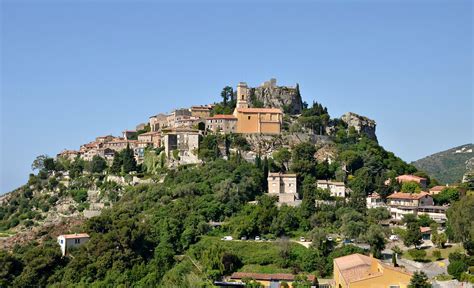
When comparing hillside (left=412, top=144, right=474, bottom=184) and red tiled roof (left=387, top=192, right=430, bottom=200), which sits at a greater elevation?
hillside (left=412, top=144, right=474, bottom=184)

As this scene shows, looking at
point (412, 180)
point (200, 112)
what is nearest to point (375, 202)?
point (412, 180)

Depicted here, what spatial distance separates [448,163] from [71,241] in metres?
82.6

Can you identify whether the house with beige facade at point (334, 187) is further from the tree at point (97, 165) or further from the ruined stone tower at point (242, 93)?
the tree at point (97, 165)

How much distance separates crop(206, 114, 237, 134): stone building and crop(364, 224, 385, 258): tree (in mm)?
25264

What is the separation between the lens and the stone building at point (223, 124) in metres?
66.9

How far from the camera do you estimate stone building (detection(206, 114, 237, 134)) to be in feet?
220

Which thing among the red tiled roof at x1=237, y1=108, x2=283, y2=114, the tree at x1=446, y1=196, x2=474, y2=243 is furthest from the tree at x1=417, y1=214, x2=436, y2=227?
the red tiled roof at x1=237, y1=108, x2=283, y2=114

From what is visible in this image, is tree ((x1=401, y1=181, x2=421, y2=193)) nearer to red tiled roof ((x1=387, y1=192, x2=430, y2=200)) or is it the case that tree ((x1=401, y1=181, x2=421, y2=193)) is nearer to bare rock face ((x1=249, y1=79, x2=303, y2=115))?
red tiled roof ((x1=387, y1=192, x2=430, y2=200))

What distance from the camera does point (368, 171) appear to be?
5891cm

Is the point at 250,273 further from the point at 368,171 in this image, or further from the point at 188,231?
the point at 368,171

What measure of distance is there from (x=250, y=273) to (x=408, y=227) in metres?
13.0

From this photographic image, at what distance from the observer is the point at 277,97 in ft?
248

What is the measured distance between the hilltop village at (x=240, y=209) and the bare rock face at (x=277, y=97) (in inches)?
5.7

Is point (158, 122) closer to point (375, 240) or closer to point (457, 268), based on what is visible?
Answer: point (375, 240)
